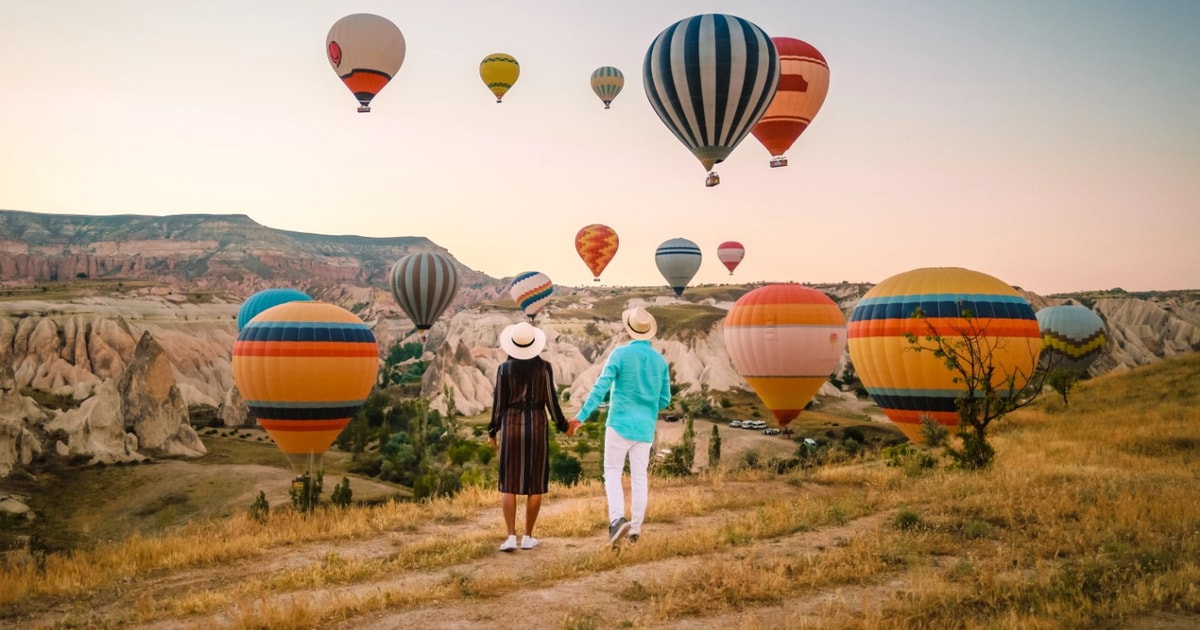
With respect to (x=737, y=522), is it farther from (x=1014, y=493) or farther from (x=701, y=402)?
(x=701, y=402)

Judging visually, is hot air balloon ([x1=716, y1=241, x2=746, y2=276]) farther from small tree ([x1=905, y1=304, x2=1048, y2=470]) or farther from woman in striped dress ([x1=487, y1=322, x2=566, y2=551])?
woman in striped dress ([x1=487, y1=322, x2=566, y2=551])

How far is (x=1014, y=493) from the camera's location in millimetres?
11672

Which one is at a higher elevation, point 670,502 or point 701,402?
point 670,502

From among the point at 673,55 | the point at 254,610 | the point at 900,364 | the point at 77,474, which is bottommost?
the point at 77,474

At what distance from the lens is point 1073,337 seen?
53594mm

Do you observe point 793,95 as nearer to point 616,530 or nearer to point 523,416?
point 523,416

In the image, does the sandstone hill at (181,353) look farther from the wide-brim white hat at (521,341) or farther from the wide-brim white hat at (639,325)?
the wide-brim white hat at (639,325)

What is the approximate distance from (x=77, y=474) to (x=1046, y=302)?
137m

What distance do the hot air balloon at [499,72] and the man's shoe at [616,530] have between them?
4429cm

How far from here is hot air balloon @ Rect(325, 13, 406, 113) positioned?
118 feet

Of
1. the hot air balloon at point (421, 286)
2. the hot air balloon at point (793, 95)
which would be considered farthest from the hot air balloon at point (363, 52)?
the hot air balloon at point (421, 286)

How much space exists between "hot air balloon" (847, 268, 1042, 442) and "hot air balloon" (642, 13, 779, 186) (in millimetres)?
7425

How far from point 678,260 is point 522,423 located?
54.3m

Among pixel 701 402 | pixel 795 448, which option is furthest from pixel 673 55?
pixel 701 402
